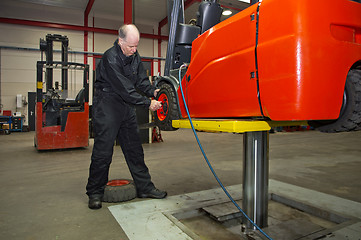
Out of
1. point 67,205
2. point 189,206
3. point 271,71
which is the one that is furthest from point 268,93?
point 67,205

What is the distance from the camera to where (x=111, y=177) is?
11.0ft

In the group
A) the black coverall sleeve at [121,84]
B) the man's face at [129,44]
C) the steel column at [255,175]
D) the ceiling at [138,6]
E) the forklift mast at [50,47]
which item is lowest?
the steel column at [255,175]

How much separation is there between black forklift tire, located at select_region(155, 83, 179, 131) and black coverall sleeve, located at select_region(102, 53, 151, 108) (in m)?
0.14

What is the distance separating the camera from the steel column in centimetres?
188

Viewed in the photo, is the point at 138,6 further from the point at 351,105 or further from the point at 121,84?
the point at 351,105

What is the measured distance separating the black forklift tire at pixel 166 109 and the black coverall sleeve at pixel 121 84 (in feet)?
0.46

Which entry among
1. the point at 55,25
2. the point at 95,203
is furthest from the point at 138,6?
the point at 95,203

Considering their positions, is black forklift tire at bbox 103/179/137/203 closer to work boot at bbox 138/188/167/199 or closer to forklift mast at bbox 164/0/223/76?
work boot at bbox 138/188/167/199

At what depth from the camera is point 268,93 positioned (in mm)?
1264

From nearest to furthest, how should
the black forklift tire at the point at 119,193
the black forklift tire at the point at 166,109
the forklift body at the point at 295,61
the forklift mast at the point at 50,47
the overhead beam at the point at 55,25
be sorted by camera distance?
1. the forklift body at the point at 295,61
2. the black forklift tire at the point at 166,109
3. the black forklift tire at the point at 119,193
4. the forklift mast at the point at 50,47
5. the overhead beam at the point at 55,25

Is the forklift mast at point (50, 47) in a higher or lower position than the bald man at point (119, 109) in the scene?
higher

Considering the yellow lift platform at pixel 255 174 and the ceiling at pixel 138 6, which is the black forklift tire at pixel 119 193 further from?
the ceiling at pixel 138 6

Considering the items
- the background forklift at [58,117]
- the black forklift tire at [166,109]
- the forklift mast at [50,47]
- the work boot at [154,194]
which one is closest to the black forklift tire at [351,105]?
the black forklift tire at [166,109]

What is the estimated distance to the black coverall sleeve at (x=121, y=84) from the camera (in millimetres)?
2148
